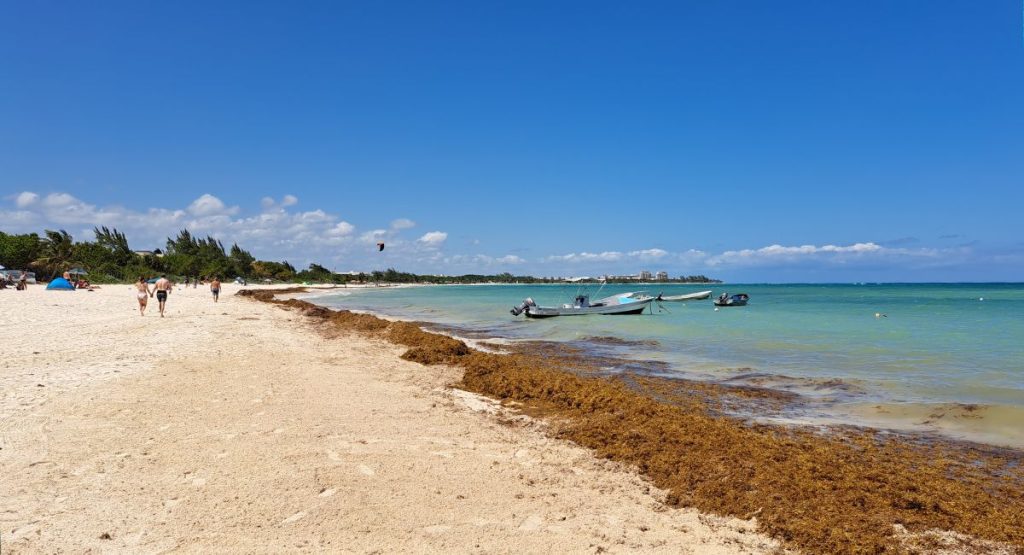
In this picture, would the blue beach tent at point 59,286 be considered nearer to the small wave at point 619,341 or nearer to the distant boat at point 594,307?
the distant boat at point 594,307

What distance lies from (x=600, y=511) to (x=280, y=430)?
4182 millimetres

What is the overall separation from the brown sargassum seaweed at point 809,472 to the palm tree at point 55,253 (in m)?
78.6

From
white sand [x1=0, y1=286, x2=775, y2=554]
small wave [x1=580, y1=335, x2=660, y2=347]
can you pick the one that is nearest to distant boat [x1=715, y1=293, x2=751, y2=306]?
small wave [x1=580, y1=335, x2=660, y2=347]

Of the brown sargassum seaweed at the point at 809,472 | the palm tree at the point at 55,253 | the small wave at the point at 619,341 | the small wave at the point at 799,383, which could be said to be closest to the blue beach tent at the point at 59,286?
the palm tree at the point at 55,253

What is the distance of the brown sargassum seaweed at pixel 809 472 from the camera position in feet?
14.8

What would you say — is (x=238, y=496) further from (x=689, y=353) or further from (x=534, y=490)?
(x=689, y=353)

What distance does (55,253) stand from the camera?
70500 millimetres

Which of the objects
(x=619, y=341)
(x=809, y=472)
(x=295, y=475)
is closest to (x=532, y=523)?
(x=295, y=475)

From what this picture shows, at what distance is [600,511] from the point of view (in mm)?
4812

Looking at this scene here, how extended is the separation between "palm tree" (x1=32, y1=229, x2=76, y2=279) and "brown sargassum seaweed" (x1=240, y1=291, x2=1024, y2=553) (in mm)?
78612

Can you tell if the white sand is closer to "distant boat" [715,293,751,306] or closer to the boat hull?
the boat hull

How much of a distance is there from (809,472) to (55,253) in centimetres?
9009

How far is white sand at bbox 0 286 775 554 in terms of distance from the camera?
13.7ft

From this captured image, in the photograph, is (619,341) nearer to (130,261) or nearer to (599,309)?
(599,309)
